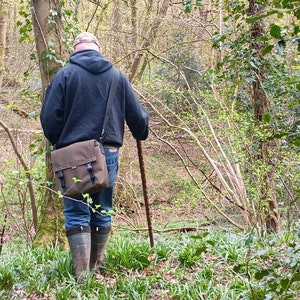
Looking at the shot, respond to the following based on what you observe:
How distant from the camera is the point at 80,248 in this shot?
369 cm

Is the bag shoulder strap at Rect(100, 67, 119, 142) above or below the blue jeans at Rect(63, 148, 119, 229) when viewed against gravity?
above

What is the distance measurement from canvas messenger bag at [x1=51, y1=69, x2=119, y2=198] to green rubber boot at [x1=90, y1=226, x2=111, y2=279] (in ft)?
1.66

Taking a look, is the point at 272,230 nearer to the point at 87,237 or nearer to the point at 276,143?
the point at 276,143

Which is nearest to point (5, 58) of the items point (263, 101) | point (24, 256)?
point (263, 101)

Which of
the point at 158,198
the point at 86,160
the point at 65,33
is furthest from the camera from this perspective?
the point at 158,198

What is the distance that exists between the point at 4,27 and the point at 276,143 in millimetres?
12532

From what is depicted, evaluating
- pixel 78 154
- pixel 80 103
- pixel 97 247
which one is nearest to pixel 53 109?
pixel 80 103

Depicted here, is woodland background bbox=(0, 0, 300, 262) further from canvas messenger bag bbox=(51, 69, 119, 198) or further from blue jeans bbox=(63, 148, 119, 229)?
blue jeans bbox=(63, 148, 119, 229)

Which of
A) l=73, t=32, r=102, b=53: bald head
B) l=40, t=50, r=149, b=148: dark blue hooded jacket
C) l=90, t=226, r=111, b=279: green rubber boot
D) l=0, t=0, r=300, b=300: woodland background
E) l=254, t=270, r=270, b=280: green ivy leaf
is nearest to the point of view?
l=254, t=270, r=270, b=280: green ivy leaf

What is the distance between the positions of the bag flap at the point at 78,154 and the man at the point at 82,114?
9 cm

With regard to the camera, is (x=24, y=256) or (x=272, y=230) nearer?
(x=24, y=256)

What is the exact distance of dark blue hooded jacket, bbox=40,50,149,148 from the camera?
3.65m

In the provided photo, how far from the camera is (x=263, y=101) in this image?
6832mm

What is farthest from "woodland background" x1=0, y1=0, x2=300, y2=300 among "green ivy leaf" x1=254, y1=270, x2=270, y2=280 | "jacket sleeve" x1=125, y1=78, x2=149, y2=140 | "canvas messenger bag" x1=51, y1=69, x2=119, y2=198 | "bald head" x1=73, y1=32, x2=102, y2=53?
"bald head" x1=73, y1=32, x2=102, y2=53
